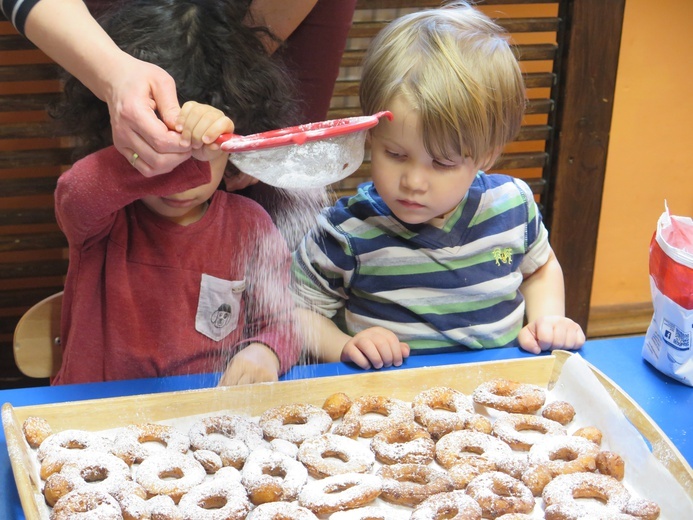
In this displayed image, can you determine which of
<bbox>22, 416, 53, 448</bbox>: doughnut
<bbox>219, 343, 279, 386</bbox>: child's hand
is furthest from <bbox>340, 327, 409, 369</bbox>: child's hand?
<bbox>22, 416, 53, 448</bbox>: doughnut

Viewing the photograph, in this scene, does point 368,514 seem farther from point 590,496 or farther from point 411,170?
point 411,170

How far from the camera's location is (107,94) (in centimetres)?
107

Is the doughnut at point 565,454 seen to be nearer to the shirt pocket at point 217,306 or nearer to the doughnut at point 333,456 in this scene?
the doughnut at point 333,456

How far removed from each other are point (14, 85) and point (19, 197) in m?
0.30

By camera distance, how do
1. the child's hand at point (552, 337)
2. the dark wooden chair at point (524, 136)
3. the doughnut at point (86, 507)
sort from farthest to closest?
1. the dark wooden chair at point (524, 136)
2. the child's hand at point (552, 337)
3. the doughnut at point (86, 507)

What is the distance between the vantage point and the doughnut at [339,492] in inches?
38.3

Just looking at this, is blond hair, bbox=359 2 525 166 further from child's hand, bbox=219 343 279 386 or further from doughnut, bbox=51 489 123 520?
doughnut, bbox=51 489 123 520

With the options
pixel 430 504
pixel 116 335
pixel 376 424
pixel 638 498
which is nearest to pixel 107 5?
pixel 116 335

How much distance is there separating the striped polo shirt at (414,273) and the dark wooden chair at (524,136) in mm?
927

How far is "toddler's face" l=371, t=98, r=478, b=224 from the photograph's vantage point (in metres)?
1.27

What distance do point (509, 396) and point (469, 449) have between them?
0.14 m

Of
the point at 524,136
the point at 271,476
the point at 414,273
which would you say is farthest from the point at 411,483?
the point at 524,136

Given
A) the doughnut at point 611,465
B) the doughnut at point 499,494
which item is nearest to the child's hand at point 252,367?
the doughnut at point 499,494

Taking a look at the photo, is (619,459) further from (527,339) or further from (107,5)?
(107,5)
